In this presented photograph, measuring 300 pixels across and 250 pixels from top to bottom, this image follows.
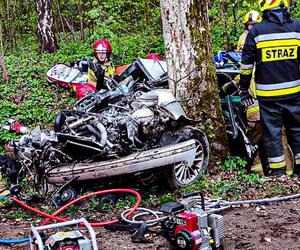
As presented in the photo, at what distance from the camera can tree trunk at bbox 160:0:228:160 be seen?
5.88 metres

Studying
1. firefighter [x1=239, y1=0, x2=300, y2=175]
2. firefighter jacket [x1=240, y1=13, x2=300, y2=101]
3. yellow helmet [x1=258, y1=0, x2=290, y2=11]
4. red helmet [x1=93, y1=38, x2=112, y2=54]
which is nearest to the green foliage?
firefighter [x1=239, y1=0, x2=300, y2=175]

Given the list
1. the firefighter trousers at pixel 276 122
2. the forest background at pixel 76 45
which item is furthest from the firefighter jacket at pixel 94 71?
the firefighter trousers at pixel 276 122

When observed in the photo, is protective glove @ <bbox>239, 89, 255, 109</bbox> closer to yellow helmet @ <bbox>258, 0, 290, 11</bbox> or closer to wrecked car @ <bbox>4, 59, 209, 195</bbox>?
wrecked car @ <bbox>4, 59, 209, 195</bbox>

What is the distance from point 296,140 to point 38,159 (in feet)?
10.3

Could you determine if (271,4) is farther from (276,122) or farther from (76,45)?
(76,45)

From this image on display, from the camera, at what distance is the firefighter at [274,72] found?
5855mm

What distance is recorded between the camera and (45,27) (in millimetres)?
13148

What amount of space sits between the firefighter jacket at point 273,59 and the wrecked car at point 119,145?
3.20 ft

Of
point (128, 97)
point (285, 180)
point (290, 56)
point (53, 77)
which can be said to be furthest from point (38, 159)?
point (53, 77)

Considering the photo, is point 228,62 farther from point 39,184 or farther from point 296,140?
point 39,184

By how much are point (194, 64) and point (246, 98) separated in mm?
789

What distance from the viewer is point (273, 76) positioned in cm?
598

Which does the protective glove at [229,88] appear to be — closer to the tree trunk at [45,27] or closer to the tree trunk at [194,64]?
the tree trunk at [194,64]

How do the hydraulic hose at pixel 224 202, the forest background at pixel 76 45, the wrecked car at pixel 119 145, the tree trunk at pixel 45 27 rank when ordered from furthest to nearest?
the tree trunk at pixel 45 27 → the forest background at pixel 76 45 → the wrecked car at pixel 119 145 → the hydraulic hose at pixel 224 202
